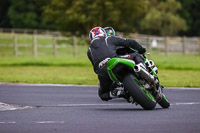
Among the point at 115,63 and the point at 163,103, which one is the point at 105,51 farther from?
the point at 163,103

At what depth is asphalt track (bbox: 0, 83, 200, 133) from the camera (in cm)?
897

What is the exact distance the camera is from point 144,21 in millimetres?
98312

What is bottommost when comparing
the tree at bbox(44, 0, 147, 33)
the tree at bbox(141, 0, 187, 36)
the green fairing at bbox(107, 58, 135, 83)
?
the tree at bbox(141, 0, 187, 36)

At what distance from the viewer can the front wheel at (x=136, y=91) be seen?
10891mm

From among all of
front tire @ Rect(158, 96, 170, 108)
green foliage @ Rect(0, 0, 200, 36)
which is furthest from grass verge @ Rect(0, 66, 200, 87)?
green foliage @ Rect(0, 0, 200, 36)

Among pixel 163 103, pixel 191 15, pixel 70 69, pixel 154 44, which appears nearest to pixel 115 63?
pixel 163 103

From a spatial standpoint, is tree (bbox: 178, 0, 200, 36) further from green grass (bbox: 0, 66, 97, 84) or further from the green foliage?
green grass (bbox: 0, 66, 97, 84)

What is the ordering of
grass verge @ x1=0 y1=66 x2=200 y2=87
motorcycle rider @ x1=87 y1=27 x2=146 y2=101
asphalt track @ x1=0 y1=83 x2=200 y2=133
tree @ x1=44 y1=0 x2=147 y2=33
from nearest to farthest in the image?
asphalt track @ x1=0 y1=83 x2=200 y2=133
motorcycle rider @ x1=87 y1=27 x2=146 y2=101
grass verge @ x1=0 y1=66 x2=200 y2=87
tree @ x1=44 y1=0 x2=147 y2=33

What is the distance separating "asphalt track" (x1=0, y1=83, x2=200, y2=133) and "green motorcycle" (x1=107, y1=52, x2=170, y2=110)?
0.25m

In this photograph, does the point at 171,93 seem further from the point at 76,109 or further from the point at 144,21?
the point at 144,21

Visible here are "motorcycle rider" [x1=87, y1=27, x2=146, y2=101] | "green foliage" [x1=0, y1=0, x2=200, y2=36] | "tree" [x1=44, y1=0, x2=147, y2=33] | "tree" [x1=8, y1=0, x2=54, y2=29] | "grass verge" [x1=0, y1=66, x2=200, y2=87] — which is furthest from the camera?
"tree" [x1=8, y1=0, x2=54, y2=29]

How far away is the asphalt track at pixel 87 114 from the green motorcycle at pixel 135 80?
0.25 metres

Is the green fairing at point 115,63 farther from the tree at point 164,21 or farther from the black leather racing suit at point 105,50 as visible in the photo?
the tree at point 164,21

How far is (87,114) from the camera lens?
1105 centimetres
